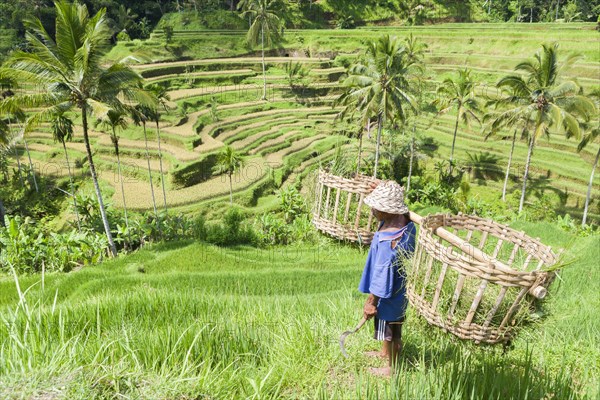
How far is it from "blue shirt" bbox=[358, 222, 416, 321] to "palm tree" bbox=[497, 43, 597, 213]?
16.3 meters

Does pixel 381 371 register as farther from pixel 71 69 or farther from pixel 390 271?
pixel 71 69

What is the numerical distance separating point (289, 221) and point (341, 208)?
10036 millimetres

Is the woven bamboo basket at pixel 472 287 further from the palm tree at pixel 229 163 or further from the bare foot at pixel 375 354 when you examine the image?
the palm tree at pixel 229 163

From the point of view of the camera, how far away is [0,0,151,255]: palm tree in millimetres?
9047

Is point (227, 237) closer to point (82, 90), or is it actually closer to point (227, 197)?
point (82, 90)

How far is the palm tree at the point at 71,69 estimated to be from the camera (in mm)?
9047

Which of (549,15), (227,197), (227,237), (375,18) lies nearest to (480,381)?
(227,237)

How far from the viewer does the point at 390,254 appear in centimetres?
263

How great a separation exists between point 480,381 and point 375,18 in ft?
185

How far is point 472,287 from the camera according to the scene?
2.40 m

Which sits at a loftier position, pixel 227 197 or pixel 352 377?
pixel 352 377

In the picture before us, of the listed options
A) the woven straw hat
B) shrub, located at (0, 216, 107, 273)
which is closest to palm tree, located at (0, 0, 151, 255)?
shrub, located at (0, 216, 107, 273)

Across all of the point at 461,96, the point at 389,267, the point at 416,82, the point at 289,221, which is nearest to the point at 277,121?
the point at 416,82

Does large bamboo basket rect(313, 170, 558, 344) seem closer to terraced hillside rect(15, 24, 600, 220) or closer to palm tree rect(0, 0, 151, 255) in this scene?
palm tree rect(0, 0, 151, 255)
